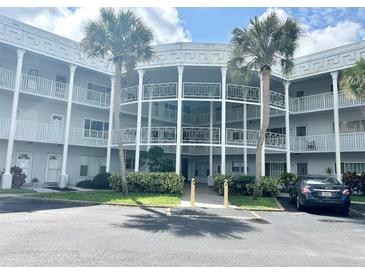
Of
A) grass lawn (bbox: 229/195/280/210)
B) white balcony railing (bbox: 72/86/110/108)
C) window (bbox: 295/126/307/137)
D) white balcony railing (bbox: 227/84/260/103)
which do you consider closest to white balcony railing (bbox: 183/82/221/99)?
white balcony railing (bbox: 227/84/260/103)

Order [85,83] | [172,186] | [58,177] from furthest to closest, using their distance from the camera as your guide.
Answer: [85,83]
[58,177]
[172,186]

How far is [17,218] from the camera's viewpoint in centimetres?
Answer: 909

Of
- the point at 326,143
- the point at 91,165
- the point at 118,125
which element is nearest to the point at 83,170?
the point at 91,165

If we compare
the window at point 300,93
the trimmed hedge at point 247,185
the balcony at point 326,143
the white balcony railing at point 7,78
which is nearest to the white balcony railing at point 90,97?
the white balcony railing at point 7,78

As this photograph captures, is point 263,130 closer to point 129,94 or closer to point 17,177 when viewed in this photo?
point 129,94

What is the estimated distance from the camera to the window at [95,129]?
2289 centimetres

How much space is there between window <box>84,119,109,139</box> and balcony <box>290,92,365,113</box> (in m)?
15.4

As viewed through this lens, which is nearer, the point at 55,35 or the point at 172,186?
the point at 172,186

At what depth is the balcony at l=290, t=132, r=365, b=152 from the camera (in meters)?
19.4

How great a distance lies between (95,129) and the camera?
2370 cm

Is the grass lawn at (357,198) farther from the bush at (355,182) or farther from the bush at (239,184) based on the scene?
the bush at (239,184)
